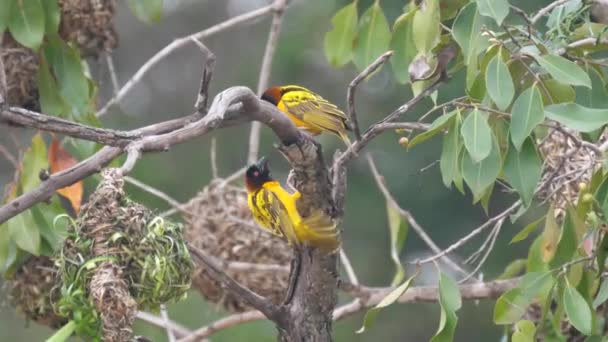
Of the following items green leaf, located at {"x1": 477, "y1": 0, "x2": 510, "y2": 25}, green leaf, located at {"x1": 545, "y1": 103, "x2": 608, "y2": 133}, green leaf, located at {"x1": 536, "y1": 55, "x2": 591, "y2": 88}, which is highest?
green leaf, located at {"x1": 477, "y1": 0, "x2": 510, "y2": 25}

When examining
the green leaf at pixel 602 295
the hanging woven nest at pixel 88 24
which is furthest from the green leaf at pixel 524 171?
the hanging woven nest at pixel 88 24

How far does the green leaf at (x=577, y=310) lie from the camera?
320 cm

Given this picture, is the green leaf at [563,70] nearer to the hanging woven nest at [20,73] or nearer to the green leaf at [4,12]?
the green leaf at [4,12]

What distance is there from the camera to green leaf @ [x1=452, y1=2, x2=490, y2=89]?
3.12m

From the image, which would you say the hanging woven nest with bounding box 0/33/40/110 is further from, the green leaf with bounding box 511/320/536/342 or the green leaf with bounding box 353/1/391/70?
the green leaf with bounding box 511/320/536/342

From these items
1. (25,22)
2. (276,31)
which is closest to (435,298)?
(276,31)

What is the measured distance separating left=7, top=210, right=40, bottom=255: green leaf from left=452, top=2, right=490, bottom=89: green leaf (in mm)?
1670

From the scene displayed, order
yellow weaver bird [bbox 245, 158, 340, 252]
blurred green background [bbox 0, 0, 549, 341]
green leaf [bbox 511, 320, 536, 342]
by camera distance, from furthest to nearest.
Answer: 1. blurred green background [bbox 0, 0, 549, 341]
2. yellow weaver bird [bbox 245, 158, 340, 252]
3. green leaf [bbox 511, 320, 536, 342]

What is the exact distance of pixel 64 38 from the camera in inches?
185

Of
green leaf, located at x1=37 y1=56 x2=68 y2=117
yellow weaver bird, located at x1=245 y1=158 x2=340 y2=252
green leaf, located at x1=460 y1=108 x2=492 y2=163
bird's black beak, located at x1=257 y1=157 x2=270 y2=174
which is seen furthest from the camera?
green leaf, located at x1=37 y1=56 x2=68 y2=117

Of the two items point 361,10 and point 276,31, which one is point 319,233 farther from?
point 361,10

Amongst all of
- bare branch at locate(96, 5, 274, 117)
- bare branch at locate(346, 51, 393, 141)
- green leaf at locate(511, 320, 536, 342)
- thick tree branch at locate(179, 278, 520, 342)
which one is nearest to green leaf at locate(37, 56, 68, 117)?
bare branch at locate(96, 5, 274, 117)

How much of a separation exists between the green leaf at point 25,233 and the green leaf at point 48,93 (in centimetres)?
43

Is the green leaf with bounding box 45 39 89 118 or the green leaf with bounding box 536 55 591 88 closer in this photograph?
the green leaf with bounding box 536 55 591 88
